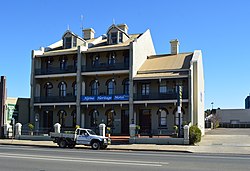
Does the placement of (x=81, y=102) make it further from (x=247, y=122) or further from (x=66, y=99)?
(x=247, y=122)

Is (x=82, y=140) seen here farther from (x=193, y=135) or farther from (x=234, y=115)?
(x=234, y=115)

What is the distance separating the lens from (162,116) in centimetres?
3541

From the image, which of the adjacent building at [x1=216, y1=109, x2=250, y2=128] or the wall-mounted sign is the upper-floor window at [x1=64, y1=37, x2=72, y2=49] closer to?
the wall-mounted sign

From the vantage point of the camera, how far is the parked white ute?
80.8ft

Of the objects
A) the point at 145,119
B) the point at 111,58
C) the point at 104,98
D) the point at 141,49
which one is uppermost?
the point at 141,49

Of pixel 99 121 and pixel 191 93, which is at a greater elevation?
pixel 191 93

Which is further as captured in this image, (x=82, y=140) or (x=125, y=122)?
(x=125, y=122)

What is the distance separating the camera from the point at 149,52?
4178cm

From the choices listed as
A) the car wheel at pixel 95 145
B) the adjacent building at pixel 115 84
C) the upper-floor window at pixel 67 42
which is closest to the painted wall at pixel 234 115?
the adjacent building at pixel 115 84

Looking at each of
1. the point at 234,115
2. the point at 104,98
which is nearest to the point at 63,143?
the point at 104,98

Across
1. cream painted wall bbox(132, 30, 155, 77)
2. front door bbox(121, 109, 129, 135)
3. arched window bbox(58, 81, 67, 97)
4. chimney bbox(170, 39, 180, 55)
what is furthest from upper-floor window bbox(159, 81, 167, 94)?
arched window bbox(58, 81, 67, 97)

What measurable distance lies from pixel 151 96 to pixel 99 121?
7.13m

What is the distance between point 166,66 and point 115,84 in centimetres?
601

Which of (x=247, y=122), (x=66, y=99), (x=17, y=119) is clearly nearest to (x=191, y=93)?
(x=66, y=99)
